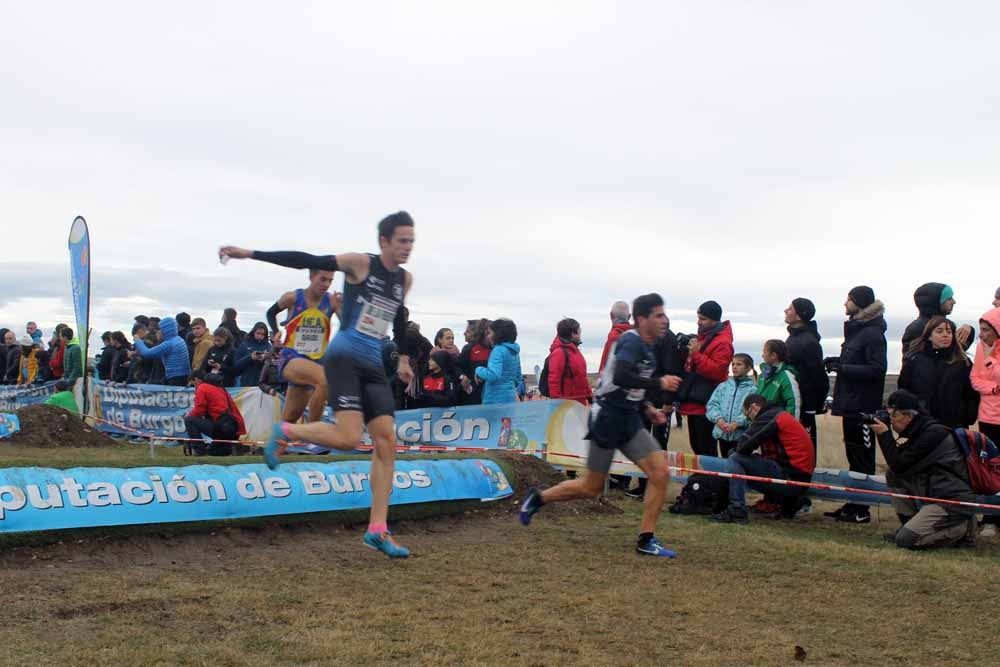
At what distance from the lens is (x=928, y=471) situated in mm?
8719

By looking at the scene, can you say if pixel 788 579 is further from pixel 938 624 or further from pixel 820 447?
pixel 820 447

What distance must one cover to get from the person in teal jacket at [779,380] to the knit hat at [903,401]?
174cm

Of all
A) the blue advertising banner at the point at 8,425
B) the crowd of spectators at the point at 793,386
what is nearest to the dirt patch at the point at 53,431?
the blue advertising banner at the point at 8,425

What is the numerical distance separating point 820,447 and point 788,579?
10.2 metres

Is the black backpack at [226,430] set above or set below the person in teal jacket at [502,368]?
below

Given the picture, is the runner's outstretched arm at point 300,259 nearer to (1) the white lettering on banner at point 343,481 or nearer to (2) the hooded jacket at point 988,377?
(1) the white lettering on banner at point 343,481

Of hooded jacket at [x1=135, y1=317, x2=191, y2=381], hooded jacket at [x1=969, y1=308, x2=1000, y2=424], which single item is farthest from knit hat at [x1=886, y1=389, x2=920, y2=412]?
hooded jacket at [x1=135, y1=317, x2=191, y2=381]

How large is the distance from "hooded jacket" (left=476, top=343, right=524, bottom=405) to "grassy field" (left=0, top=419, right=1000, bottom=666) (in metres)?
3.70

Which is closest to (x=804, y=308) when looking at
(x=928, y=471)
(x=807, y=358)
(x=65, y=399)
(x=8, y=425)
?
(x=807, y=358)

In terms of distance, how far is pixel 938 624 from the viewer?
5914 mm

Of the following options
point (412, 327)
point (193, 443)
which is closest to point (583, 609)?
point (412, 327)

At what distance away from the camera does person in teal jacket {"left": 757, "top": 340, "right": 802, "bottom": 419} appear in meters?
10.4

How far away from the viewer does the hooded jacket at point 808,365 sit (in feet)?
34.7

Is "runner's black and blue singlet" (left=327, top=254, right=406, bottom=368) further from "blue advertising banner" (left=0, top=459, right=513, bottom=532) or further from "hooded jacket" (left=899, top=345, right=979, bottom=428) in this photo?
"hooded jacket" (left=899, top=345, right=979, bottom=428)
